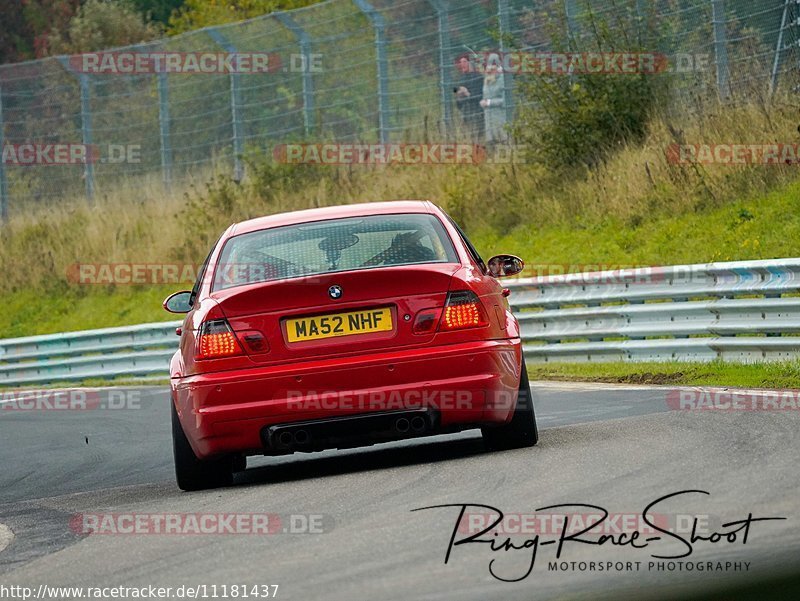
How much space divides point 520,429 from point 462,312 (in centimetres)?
82

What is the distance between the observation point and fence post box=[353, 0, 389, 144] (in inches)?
1013

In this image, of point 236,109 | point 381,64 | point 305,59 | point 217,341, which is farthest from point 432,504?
point 236,109

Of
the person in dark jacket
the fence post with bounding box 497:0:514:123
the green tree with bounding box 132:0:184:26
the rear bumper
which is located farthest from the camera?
the green tree with bounding box 132:0:184:26

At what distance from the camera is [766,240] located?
18.1 metres

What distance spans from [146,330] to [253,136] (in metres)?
7.12

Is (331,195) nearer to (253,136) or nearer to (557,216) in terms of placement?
(253,136)

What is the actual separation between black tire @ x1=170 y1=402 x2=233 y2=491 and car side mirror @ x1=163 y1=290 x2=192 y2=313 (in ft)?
3.20

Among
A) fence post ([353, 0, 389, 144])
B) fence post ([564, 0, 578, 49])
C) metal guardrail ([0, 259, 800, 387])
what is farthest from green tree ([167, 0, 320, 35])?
metal guardrail ([0, 259, 800, 387])

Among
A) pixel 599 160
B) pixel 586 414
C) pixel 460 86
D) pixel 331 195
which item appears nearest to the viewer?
pixel 586 414

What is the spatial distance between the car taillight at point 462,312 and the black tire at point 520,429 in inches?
20.7

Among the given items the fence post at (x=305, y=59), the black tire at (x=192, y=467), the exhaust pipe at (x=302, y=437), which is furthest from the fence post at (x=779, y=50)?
the exhaust pipe at (x=302, y=437)

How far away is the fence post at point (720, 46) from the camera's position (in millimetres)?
21000

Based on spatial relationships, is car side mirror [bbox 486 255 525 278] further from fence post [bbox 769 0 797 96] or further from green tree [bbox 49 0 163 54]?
green tree [bbox 49 0 163 54]

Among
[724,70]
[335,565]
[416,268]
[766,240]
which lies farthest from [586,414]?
[724,70]
